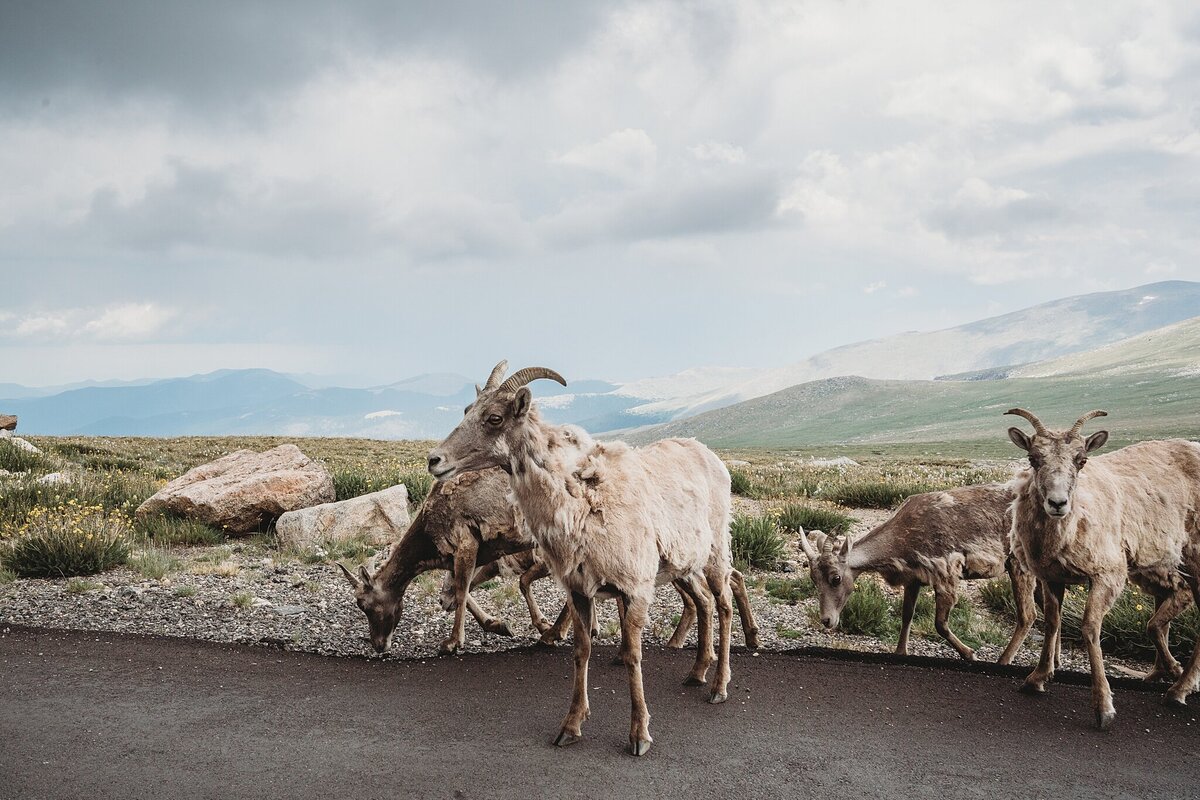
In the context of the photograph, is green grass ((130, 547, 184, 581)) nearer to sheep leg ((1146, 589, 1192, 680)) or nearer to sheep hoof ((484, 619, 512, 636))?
sheep hoof ((484, 619, 512, 636))

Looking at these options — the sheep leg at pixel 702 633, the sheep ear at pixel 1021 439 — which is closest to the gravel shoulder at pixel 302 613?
the sheep leg at pixel 702 633

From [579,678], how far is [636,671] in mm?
508

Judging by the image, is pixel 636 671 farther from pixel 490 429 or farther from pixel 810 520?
pixel 810 520

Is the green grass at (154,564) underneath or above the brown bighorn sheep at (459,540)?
underneath

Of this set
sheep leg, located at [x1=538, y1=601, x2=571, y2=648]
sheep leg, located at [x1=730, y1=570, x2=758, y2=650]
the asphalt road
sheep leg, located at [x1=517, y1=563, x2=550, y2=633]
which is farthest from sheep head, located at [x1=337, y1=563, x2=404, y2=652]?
sheep leg, located at [x1=730, y1=570, x2=758, y2=650]

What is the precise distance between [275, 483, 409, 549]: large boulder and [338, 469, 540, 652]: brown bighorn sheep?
5.04 m

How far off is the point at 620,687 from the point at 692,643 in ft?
6.02

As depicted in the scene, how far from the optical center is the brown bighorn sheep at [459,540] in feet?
28.3

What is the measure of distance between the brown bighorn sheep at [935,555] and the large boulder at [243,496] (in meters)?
10.7

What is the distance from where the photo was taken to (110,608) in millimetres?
9297

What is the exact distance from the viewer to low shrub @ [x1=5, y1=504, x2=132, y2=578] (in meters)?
10.7

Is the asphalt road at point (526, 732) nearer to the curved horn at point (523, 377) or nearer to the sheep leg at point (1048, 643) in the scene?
the sheep leg at point (1048, 643)

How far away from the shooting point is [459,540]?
29.0 feet

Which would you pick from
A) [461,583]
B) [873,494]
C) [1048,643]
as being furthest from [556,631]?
[873,494]
